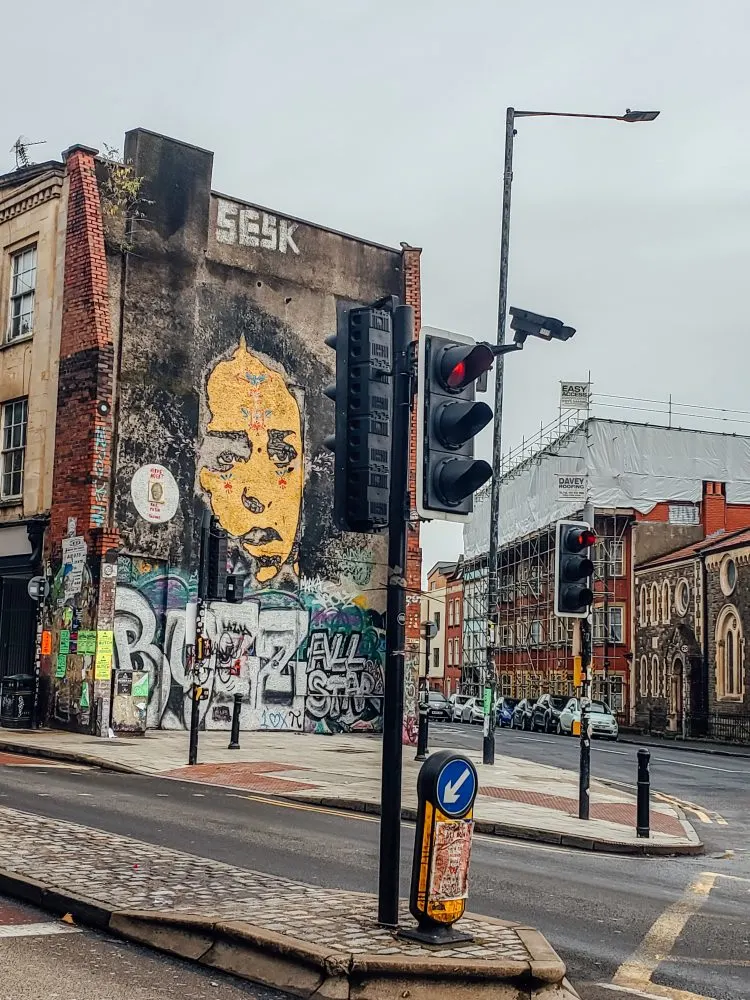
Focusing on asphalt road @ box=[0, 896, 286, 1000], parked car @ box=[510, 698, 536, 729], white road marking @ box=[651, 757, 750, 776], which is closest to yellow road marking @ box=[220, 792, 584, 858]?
asphalt road @ box=[0, 896, 286, 1000]

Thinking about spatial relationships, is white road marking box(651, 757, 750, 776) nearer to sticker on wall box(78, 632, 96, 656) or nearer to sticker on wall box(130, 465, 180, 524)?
sticker on wall box(130, 465, 180, 524)

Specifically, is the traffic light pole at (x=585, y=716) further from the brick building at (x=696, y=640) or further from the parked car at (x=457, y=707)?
the parked car at (x=457, y=707)

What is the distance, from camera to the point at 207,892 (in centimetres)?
766

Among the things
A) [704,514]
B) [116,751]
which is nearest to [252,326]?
[116,751]

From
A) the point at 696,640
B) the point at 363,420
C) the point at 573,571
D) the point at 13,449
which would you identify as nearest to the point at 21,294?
the point at 13,449

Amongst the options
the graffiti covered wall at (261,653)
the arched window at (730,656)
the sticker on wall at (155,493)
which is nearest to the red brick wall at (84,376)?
the sticker on wall at (155,493)

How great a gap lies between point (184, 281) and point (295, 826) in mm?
16035

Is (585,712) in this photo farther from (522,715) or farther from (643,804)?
(522,715)

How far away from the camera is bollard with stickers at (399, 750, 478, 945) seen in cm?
649

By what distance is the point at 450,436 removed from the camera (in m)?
7.06

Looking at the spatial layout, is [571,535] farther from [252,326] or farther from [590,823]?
[252,326]

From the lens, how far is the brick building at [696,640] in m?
41.9

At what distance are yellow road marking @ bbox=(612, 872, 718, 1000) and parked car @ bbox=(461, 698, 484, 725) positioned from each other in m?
45.8

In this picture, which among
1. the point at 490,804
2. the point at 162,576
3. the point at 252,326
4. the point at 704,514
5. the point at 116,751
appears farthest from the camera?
the point at 704,514
